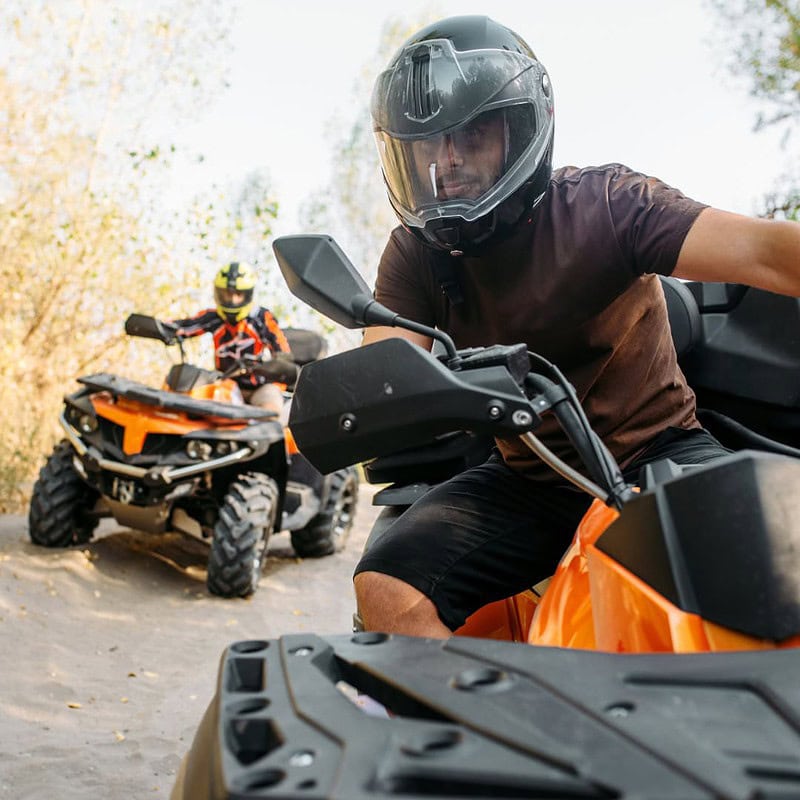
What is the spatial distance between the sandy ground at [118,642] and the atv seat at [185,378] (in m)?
1.28

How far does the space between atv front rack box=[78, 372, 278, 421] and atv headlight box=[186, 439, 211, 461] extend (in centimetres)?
18

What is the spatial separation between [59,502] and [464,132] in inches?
214

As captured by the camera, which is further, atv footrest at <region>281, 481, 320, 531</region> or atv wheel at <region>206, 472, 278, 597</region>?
atv footrest at <region>281, 481, 320, 531</region>

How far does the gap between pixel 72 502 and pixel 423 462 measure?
4714mm

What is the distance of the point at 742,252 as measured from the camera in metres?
1.92

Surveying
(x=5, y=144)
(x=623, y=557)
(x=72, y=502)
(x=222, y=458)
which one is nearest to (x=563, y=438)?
(x=623, y=557)

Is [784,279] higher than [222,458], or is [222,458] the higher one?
[784,279]

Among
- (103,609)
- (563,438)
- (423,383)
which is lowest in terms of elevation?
(103,609)

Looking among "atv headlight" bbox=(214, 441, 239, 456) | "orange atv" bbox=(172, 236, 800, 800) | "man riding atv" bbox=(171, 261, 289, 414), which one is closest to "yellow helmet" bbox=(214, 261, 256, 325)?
"man riding atv" bbox=(171, 261, 289, 414)

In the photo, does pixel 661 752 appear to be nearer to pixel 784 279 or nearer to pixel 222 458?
pixel 784 279

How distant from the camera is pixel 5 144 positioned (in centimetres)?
1086

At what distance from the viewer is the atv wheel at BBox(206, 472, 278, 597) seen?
6.23 m

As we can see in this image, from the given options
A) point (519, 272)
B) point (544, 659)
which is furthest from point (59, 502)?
point (544, 659)

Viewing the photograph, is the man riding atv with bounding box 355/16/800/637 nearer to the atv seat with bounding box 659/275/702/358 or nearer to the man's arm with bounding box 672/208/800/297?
the man's arm with bounding box 672/208/800/297
